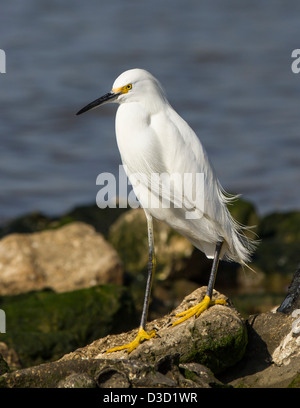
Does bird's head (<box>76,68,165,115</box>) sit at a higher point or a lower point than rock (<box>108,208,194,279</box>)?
higher

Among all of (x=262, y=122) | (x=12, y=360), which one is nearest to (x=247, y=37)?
(x=262, y=122)

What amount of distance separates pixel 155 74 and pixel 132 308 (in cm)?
1340

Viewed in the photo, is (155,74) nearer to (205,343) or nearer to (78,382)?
(205,343)

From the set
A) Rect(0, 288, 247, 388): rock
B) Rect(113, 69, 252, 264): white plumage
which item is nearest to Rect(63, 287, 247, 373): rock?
Rect(0, 288, 247, 388): rock

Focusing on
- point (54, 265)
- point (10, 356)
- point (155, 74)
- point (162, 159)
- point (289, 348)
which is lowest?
point (10, 356)

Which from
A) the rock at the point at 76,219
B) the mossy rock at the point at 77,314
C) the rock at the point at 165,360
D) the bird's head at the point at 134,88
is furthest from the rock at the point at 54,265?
the bird's head at the point at 134,88

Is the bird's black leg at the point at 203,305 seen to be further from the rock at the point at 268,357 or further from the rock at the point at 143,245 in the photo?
the rock at the point at 143,245

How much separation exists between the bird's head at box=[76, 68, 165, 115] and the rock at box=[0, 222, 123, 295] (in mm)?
4247

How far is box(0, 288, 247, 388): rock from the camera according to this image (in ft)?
15.7

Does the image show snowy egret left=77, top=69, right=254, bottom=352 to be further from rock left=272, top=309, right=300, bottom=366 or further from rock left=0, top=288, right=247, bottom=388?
rock left=272, top=309, right=300, bottom=366

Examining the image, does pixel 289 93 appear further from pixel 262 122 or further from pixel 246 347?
pixel 246 347

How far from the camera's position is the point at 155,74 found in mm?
20953

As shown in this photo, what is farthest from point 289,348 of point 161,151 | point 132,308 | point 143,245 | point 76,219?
point 76,219

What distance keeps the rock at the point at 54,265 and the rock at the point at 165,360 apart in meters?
3.57
